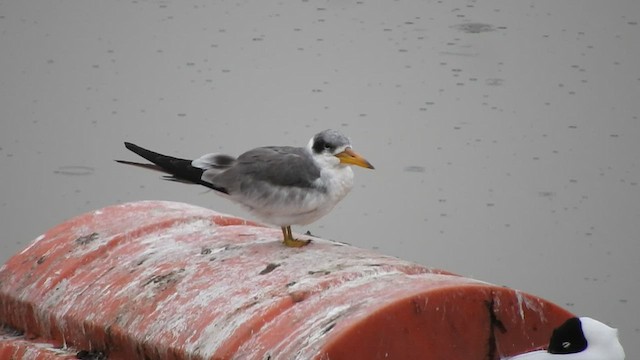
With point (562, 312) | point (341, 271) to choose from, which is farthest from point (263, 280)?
point (562, 312)

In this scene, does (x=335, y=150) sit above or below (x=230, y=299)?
above

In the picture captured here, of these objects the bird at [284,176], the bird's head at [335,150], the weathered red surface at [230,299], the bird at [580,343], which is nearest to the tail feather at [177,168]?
the bird at [284,176]

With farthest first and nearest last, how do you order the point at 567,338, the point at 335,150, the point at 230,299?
the point at 335,150, the point at 230,299, the point at 567,338

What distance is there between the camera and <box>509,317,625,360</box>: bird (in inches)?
87.2

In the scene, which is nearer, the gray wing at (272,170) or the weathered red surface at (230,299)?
the weathered red surface at (230,299)

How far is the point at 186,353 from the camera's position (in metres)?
2.33

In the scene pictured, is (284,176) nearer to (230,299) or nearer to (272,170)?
(272,170)

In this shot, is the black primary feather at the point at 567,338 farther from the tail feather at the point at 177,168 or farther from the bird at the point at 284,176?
the tail feather at the point at 177,168

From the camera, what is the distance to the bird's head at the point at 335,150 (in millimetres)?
2670

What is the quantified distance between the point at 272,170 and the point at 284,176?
41 mm

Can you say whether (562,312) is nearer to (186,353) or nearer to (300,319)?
(300,319)

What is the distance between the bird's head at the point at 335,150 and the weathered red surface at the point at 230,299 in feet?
0.57

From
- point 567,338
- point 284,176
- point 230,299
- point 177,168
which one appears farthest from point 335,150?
point 567,338

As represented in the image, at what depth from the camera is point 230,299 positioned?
239 cm
